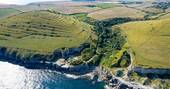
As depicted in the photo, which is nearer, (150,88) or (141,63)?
(150,88)

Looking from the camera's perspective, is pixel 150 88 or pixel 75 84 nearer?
pixel 150 88

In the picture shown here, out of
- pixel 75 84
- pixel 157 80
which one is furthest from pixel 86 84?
pixel 157 80

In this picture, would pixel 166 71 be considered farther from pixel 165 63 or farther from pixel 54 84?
pixel 54 84

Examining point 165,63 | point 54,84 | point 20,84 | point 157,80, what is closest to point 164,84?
point 157,80

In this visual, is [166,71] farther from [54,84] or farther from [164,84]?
[54,84]

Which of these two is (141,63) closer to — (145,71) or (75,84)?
(145,71)

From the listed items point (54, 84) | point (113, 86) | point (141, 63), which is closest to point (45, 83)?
point (54, 84)

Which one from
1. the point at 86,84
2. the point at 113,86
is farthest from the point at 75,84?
the point at 113,86
